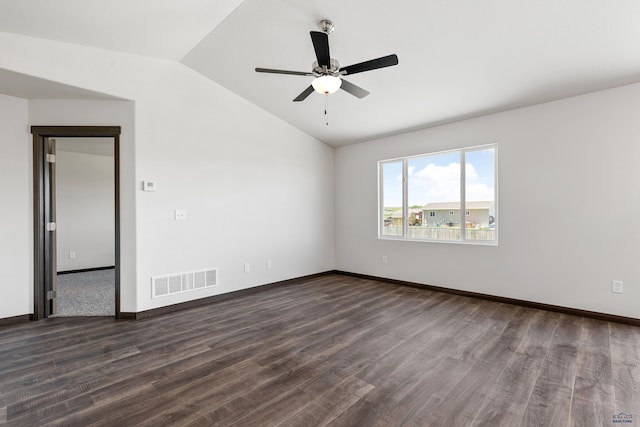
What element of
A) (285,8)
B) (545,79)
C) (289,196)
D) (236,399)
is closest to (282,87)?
(285,8)

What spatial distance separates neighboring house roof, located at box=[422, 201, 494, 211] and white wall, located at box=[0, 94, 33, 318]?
5.39 m

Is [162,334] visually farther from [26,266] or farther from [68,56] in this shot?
[68,56]

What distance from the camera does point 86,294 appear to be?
15.2ft

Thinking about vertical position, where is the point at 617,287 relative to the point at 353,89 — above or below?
below

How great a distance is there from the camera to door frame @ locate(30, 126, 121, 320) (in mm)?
3477

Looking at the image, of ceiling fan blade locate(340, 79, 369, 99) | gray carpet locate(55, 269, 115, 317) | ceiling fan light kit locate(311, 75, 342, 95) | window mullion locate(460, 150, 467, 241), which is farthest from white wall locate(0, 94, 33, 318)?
window mullion locate(460, 150, 467, 241)

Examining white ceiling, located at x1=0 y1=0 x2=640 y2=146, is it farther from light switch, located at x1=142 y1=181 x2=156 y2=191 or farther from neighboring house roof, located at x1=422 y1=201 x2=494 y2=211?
light switch, located at x1=142 y1=181 x2=156 y2=191

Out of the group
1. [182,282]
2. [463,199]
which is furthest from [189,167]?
[463,199]

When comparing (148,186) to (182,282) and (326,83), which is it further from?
(326,83)

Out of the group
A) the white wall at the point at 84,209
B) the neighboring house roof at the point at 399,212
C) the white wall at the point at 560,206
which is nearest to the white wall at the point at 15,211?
the white wall at the point at 84,209

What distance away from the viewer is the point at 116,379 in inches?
88.7

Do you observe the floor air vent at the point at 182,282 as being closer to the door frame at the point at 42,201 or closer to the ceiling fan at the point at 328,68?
the door frame at the point at 42,201

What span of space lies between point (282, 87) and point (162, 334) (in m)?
3.35

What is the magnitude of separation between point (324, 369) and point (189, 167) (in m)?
3.07
